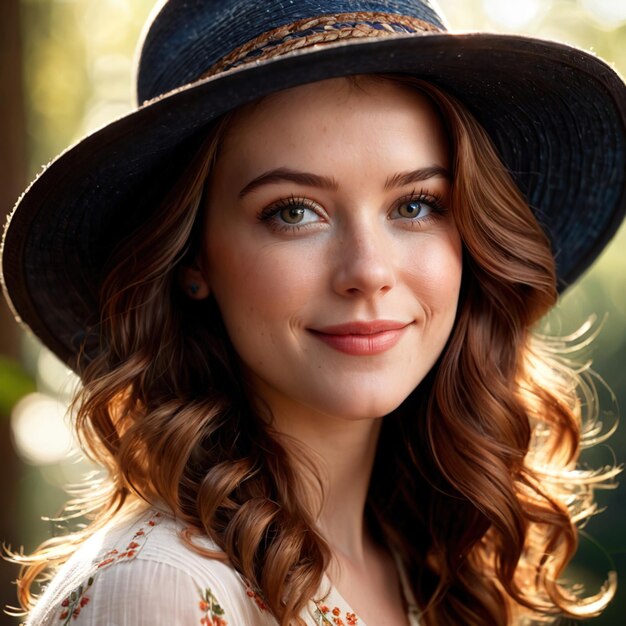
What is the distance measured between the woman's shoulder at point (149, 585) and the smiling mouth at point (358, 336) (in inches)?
17.4

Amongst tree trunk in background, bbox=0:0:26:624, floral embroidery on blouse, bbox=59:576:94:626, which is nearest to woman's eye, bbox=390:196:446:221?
floral embroidery on blouse, bbox=59:576:94:626

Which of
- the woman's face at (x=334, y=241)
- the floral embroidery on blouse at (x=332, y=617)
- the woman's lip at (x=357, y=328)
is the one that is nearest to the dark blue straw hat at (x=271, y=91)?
the woman's face at (x=334, y=241)

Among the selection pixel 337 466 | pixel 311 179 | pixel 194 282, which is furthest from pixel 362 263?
pixel 337 466

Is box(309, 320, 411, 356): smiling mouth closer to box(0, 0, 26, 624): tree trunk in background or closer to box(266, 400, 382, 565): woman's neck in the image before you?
box(266, 400, 382, 565): woman's neck

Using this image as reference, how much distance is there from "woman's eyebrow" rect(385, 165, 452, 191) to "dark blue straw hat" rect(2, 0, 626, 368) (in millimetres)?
175

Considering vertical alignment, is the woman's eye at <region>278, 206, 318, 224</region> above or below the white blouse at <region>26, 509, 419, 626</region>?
above

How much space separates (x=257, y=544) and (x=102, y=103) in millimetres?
2777

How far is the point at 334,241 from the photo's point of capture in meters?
1.71

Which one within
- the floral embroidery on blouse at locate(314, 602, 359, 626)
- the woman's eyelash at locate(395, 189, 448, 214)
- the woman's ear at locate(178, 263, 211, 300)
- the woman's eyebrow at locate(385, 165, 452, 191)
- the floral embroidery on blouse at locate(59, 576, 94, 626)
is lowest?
the floral embroidery on blouse at locate(314, 602, 359, 626)

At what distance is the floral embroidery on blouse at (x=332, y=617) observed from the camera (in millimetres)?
1771

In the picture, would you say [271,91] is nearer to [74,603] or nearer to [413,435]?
[74,603]

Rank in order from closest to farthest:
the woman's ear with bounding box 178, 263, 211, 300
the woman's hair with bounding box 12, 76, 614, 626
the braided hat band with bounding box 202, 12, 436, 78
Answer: the braided hat band with bounding box 202, 12, 436, 78
the woman's hair with bounding box 12, 76, 614, 626
the woman's ear with bounding box 178, 263, 211, 300

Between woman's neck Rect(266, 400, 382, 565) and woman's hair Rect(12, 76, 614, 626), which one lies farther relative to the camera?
woman's neck Rect(266, 400, 382, 565)

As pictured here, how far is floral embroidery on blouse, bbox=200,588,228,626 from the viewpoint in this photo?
1.50 meters
